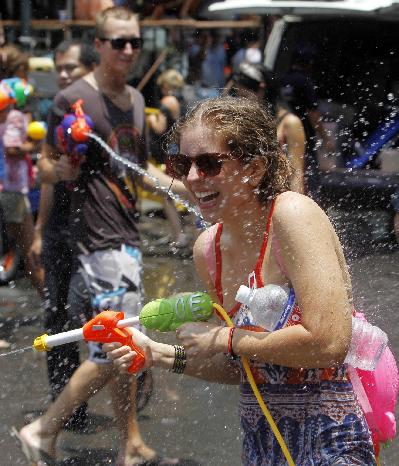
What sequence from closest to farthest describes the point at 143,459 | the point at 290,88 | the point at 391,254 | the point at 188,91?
the point at 143,459 → the point at 391,254 → the point at 290,88 → the point at 188,91

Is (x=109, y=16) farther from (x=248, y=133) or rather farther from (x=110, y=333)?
(x=110, y=333)

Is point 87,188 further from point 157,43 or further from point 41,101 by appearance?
point 157,43

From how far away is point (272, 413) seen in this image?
94.5 inches

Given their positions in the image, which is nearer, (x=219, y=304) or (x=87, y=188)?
(x=219, y=304)

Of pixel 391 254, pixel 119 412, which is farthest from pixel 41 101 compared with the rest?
pixel 119 412

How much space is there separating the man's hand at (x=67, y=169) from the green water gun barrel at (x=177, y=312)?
7.14 ft

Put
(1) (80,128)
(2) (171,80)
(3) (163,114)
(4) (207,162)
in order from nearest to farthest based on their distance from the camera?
1. (4) (207,162)
2. (1) (80,128)
3. (3) (163,114)
4. (2) (171,80)

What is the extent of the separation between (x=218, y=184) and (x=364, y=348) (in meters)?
0.52

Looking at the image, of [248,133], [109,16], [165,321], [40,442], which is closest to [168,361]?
[165,321]

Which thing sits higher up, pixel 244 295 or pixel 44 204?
pixel 244 295

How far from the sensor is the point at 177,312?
92.1 inches

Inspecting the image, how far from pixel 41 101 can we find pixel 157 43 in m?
2.90

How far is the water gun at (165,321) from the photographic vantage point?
7.70 ft

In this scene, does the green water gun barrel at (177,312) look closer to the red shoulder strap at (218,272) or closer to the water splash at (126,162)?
the red shoulder strap at (218,272)
